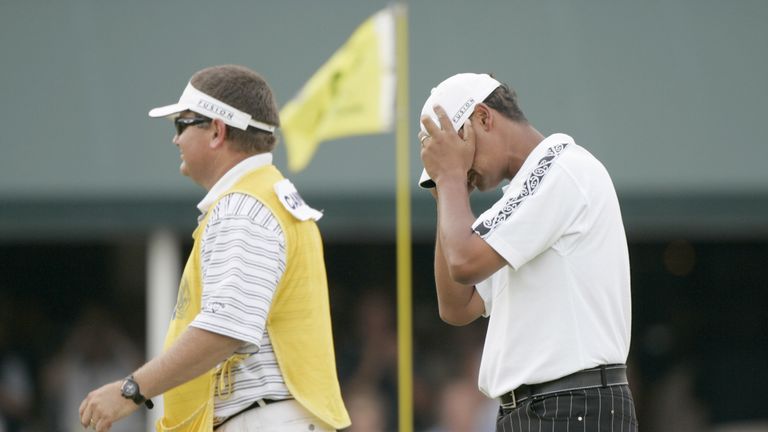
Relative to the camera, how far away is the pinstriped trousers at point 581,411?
3270mm

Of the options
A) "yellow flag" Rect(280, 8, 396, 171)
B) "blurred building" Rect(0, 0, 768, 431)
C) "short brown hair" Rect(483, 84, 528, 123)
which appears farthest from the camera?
"blurred building" Rect(0, 0, 768, 431)

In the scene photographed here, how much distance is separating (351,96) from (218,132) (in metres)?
3.70

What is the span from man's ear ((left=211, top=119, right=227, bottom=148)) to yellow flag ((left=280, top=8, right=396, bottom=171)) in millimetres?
3525

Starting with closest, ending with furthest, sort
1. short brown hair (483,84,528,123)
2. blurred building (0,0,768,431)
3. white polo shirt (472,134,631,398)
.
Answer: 1. white polo shirt (472,134,631,398)
2. short brown hair (483,84,528,123)
3. blurred building (0,0,768,431)

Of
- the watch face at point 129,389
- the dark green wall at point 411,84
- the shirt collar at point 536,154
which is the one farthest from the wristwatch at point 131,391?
the dark green wall at point 411,84

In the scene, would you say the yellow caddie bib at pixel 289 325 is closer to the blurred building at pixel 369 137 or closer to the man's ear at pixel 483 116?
the man's ear at pixel 483 116

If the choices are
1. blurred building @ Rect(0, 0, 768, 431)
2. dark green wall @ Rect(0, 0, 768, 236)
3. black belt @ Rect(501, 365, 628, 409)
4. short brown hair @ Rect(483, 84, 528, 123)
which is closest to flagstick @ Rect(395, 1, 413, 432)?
blurred building @ Rect(0, 0, 768, 431)

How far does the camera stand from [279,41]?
9961mm

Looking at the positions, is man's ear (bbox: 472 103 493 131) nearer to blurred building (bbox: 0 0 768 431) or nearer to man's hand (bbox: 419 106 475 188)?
man's hand (bbox: 419 106 475 188)

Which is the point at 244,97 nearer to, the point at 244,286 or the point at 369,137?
the point at 244,286

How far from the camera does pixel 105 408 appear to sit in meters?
3.42

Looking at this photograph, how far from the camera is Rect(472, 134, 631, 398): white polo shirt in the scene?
10.7 ft

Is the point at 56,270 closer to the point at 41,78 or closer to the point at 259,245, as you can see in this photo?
the point at 41,78

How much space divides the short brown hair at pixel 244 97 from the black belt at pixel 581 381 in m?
1.18
